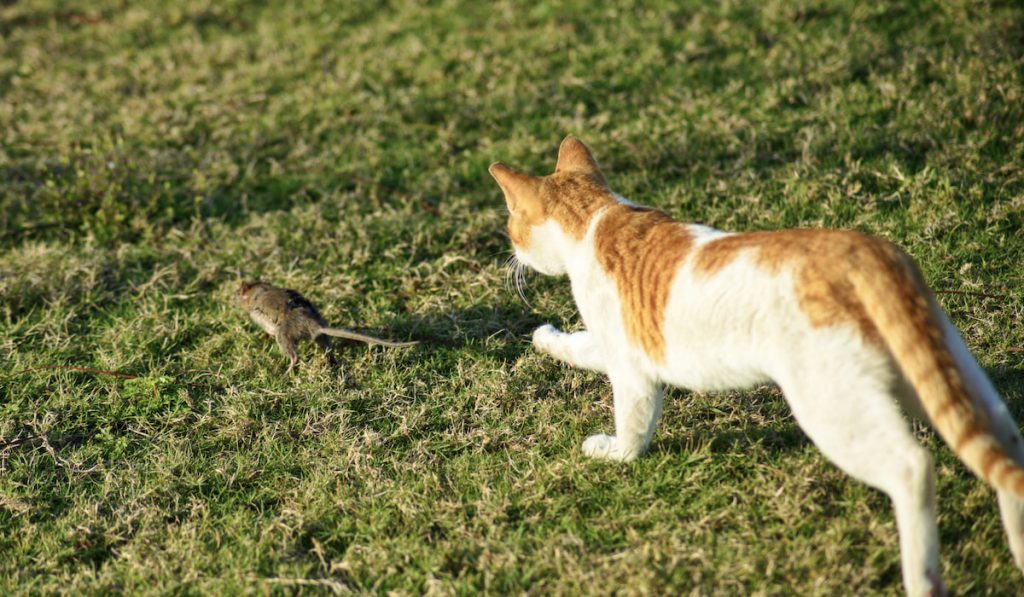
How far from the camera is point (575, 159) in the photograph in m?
3.92

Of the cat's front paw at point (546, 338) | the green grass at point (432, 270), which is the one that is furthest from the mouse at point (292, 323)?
the cat's front paw at point (546, 338)

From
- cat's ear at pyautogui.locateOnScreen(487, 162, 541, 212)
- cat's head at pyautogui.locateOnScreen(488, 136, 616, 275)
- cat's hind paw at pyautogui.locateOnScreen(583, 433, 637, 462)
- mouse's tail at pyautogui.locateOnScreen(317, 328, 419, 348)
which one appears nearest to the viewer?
cat's hind paw at pyautogui.locateOnScreen(583, 433, 637, 462)

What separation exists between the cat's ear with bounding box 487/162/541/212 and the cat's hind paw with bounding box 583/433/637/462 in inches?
38.0

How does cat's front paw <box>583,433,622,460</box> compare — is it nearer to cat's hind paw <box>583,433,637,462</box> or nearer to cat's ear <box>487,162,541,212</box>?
cat's hind paw <box>583,433,637,462</box>

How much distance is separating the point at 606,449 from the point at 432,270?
179cm

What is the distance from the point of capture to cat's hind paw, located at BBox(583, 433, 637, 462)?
11.3ft

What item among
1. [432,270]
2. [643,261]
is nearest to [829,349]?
[643,261]

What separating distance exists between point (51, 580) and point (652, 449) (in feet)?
7.31

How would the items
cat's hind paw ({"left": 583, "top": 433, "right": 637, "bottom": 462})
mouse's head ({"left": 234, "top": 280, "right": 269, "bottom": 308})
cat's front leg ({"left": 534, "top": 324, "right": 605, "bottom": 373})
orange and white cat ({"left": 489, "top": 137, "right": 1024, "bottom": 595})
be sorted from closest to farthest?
orange and white cat ({"left": 489, "top": 137, "right": 1024, "bottom": 595}) → cat's hind paw ({"left": 583, "top": 433, "right": 637, "bottom": 462}) → cat's front leg ({"left": 534, "top": 324, "right": 605, "bottom": 373}) → mouse's head ({"left": 234, "top": 280, "right": 269, "bottom": 308})

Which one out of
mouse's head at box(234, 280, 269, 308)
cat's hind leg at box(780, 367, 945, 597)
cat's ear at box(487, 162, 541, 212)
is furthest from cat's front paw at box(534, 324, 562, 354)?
cat's hind leg at box(780, 367, 945, 597)

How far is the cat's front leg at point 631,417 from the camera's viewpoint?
3.26 metres

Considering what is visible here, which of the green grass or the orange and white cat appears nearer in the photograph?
the orange and white cat

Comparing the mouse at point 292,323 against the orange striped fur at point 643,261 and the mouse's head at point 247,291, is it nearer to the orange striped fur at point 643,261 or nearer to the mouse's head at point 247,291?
the mouse's head at point 247,291

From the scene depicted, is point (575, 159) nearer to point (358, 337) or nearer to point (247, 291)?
point (358, 337)
